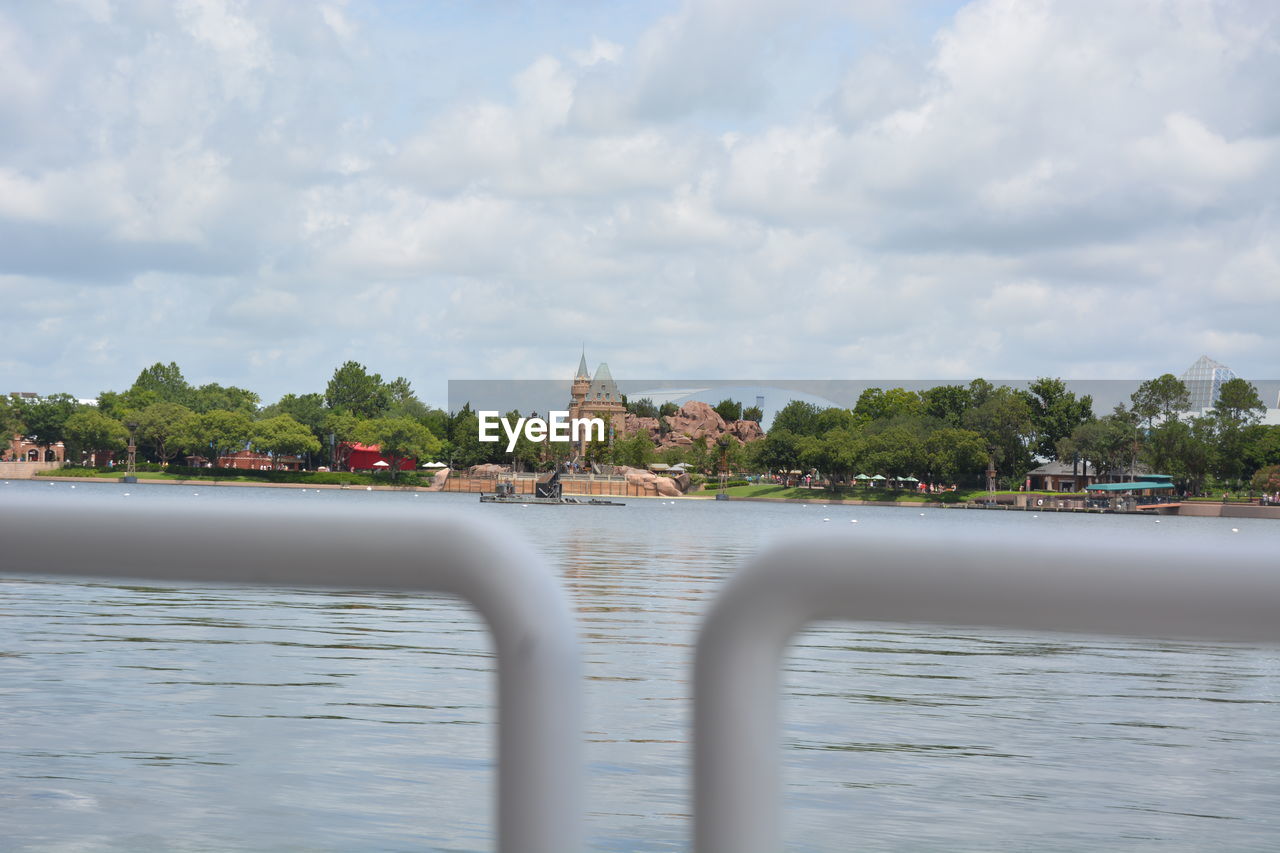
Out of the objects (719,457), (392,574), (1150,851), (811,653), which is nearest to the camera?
(392,574)

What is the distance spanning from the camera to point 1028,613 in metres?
1.20

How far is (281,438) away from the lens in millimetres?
143000

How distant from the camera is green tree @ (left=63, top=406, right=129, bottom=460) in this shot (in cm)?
14088

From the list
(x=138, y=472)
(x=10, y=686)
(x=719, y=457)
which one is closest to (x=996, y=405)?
(x=719, y=457)

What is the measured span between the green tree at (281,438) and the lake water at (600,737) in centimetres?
12535

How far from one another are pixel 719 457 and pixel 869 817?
6353 inches

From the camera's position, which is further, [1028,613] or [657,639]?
[657,639]

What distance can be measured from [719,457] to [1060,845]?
529 ft

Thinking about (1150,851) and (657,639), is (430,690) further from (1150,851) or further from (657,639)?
(1150,851)

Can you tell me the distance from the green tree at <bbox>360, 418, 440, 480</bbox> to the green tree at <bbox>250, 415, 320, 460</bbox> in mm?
6172

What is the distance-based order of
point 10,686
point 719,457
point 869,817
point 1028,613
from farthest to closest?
→ 1. point 719,457
2. point 10,686
3. point 869,817
4. point 1028,613

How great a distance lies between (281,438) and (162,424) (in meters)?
14.3

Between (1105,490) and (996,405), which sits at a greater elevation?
(996,405)

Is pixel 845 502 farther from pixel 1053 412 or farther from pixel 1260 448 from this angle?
pixel 1260 448
